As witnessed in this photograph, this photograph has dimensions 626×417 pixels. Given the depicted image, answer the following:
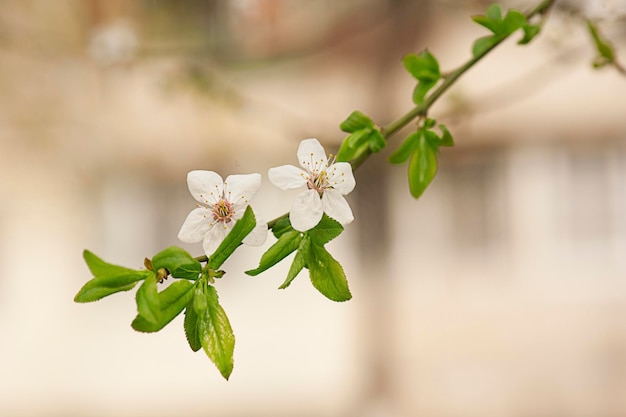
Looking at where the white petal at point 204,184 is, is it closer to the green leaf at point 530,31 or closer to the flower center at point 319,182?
the flower center at point 319,182

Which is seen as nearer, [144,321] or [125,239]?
[144,321]

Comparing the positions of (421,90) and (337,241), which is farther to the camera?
(337,241)

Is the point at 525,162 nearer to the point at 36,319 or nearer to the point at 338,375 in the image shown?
the point at 338,375

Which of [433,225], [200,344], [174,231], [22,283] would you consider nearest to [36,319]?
[22,283]

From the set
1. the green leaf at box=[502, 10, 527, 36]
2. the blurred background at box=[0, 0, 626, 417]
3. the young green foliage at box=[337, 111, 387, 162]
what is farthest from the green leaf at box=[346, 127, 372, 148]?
the blurred background at box=[0, 0, 626, 417]

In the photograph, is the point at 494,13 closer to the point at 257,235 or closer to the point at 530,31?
the point at 530,31

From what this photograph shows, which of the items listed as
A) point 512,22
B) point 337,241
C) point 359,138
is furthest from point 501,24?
point 337,241

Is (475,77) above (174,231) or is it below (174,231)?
above
